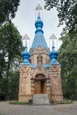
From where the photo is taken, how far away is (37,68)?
30.4m

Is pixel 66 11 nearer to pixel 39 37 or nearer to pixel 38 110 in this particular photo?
pixel 38 110

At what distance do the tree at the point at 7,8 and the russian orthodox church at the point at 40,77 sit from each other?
652 inches

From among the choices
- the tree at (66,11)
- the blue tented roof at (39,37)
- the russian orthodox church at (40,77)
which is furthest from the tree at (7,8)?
the blue tented roof at (39,37)

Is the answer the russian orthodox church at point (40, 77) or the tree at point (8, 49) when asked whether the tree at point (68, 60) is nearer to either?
the russian orthodox church at point (40, 77)

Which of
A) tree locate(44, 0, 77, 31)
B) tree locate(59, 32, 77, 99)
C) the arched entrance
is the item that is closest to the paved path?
tree locate(44, 0, 77, 31)

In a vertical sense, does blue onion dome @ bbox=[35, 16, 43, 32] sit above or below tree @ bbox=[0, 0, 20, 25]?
above

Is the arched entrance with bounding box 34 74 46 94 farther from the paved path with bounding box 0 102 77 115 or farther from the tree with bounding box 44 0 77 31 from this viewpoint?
the tree with bounding box 44 0 77 31

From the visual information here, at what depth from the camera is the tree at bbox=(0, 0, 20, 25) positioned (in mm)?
12982

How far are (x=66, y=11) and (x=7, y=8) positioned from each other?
2.91 meters

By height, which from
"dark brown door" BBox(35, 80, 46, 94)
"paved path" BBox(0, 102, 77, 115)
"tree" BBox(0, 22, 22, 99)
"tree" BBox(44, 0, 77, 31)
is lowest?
"paved path" BBox(0, 102, 77, 115)

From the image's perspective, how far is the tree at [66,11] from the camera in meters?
12.8

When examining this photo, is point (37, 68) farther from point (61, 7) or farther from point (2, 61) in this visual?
point (61, 7)

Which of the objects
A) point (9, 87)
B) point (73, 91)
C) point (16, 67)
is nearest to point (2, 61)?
point (16, 67)

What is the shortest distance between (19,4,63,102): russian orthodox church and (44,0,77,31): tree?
16.3 metres
